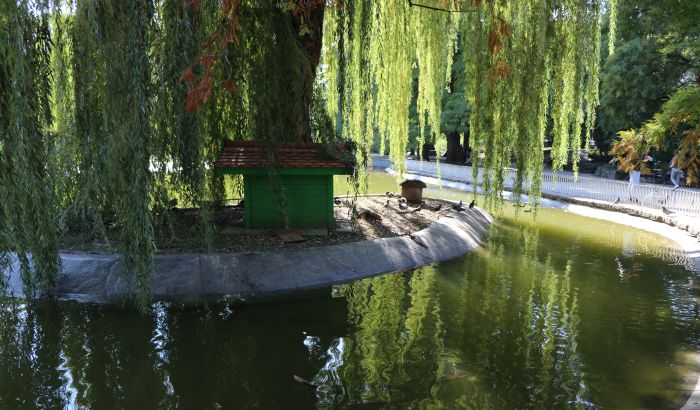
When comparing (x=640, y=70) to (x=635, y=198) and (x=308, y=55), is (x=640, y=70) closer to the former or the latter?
(x=635, y=198)

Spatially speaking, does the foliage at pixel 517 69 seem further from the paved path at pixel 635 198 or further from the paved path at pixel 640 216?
the paved path at pixel 640 216

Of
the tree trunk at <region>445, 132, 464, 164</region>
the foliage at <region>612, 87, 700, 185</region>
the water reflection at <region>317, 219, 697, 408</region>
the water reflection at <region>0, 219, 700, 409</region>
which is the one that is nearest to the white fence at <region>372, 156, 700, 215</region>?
the foliage at <region>612, 87, 700, 185</region>

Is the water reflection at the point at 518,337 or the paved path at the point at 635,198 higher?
Answer: the paved path at the point at 635,198

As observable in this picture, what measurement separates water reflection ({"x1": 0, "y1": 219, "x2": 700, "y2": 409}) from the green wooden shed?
192 centimetres

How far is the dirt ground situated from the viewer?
26.8ft

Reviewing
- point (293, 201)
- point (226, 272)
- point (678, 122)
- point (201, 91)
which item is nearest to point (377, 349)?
point (226, 272)

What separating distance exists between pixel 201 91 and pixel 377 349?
3124 mm

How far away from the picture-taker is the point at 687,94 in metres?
8.72

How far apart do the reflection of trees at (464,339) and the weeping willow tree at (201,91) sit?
1622 millimetres

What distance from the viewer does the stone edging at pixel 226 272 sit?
280 inches

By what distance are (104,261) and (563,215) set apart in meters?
12.8

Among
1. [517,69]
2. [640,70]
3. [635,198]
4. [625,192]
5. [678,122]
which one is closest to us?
[517,69]

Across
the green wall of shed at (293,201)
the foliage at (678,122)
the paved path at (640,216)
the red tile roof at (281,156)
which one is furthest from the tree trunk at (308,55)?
the paved path at (640,216)

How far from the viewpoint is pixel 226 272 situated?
24.6ft
